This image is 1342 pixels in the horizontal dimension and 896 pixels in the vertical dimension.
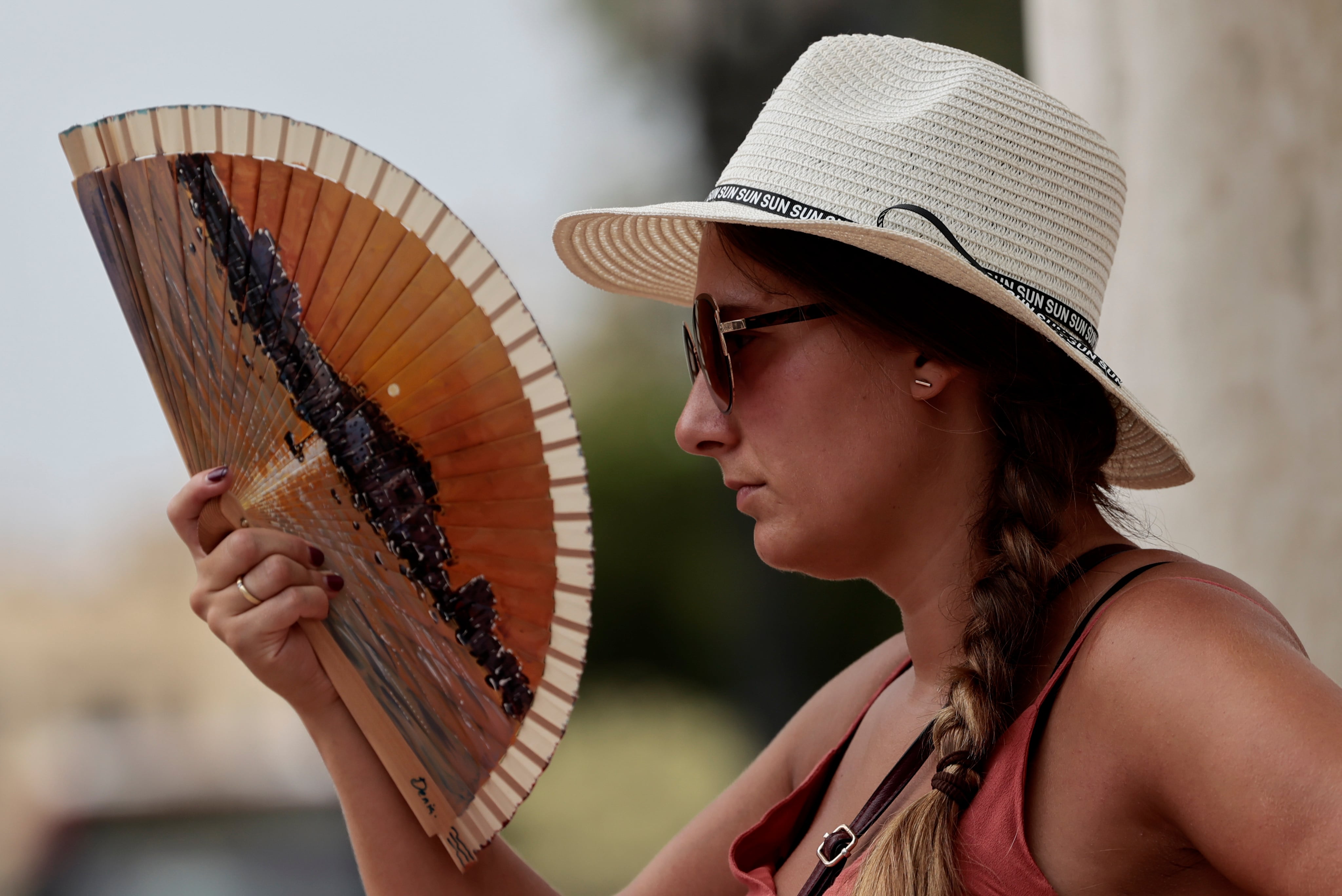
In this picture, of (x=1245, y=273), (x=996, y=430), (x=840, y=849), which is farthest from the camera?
(x=1245, y=273)

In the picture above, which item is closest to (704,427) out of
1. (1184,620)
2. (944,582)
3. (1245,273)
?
(944,582)

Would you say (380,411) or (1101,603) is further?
(380,411)

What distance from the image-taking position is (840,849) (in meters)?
1.42

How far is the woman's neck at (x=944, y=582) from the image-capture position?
4.84 ft

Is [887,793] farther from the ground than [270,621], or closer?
closer

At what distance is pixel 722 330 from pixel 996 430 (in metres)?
0.38

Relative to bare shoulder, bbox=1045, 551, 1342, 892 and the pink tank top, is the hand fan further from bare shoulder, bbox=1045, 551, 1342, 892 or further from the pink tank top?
bare shoulder, bbox=1045, 551, 1342, 892

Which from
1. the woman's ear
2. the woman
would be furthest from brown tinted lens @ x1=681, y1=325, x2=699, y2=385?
→ the woman's ear

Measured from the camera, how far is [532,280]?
1149cm

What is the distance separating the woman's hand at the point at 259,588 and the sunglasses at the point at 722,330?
61 cm

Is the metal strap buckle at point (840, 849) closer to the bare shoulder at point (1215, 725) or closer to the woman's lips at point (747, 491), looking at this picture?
the bare shoulder at point (1215, 725)

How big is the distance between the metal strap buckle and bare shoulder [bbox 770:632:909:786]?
36 centimetres

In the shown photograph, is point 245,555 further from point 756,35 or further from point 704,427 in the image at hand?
point 756,35
